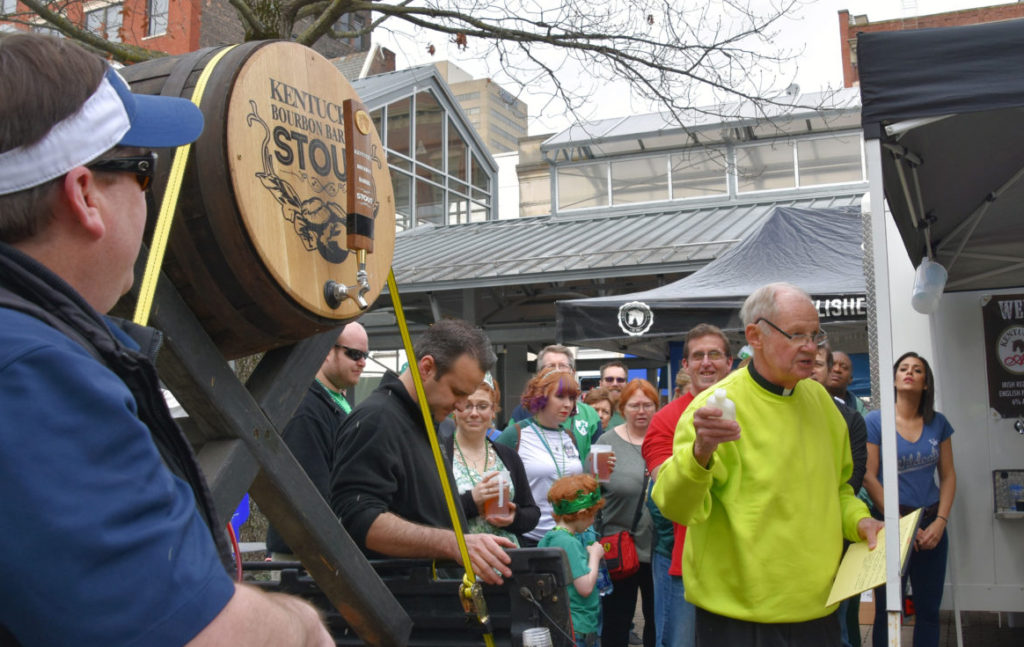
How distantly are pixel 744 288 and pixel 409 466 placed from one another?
4.85 meters

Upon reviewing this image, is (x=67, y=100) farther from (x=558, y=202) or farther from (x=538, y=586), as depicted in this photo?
(x=558, y=202)

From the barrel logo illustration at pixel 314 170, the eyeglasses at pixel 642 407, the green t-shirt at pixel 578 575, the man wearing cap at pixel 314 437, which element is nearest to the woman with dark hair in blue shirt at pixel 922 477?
the eyeglasses at pixel 642 407

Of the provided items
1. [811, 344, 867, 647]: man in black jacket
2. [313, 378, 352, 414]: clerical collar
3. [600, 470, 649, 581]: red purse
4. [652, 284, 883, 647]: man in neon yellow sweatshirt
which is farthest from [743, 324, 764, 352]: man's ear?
[600, 470, 649, 581]: red purse

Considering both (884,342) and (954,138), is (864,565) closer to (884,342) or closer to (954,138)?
(884,342)

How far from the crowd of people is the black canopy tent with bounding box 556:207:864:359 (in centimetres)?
53

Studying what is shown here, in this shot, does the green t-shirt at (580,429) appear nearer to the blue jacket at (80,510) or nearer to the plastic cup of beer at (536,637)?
the plastic cup of beer at (536,637)

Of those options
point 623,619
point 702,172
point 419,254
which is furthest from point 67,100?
point 702,172

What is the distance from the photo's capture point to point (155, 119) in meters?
1.21

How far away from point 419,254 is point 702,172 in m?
5.40

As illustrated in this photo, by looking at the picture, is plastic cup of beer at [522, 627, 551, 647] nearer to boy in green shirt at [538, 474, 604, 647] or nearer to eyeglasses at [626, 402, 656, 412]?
boy in green shirt at [538, 474, 604, 647]

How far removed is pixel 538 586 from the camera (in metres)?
2.52

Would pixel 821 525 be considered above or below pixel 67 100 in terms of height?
below

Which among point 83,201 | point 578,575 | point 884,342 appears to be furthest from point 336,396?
point 83,201

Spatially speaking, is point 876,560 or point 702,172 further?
point 702,172
